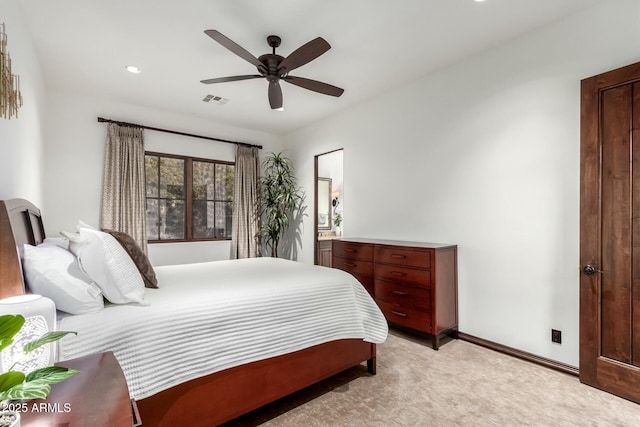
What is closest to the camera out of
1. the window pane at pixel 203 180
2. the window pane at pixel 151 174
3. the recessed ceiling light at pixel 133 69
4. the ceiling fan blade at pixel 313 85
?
the ceiling fan blade at pixel 313 85

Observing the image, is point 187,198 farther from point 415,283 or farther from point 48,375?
point 48,375

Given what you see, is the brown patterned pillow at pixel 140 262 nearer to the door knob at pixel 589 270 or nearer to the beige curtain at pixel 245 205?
the door knob at pixel 589 270

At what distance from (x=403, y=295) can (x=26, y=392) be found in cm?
295

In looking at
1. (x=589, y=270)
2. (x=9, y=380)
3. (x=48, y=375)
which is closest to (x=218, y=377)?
(x=48, y=375)

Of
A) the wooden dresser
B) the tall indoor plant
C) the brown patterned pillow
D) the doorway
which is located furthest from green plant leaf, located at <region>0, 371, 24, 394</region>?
the doorway

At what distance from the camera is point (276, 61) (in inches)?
104

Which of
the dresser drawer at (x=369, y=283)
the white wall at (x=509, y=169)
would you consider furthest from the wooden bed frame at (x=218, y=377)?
the white wall at (x=509, y=169)

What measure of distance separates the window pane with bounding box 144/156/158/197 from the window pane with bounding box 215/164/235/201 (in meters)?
0.90

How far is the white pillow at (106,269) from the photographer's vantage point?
1.62m

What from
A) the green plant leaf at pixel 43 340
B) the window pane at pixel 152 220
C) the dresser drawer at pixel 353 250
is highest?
the window pane at pixel 152 220

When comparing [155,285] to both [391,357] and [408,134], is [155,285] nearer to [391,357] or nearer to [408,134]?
[391,357]

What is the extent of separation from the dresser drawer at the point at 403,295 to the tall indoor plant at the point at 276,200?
7.62 ft

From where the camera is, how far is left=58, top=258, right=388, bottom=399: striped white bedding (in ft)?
4.75

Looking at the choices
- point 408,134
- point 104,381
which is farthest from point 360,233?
point 104,381
